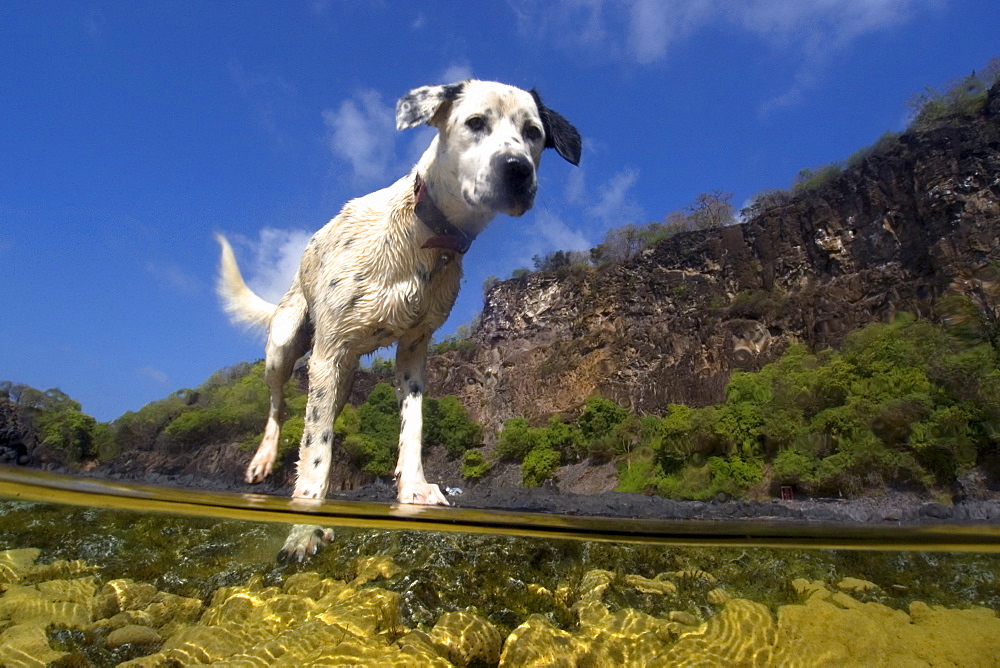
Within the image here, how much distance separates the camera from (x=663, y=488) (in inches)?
1473

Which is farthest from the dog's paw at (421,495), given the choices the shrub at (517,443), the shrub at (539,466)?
the shrub at (517,443)

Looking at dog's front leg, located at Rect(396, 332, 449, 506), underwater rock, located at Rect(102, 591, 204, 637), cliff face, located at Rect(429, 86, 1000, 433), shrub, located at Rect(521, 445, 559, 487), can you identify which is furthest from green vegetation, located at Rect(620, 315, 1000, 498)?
underwater rock, located at Rect(102, 591, 204, 637)

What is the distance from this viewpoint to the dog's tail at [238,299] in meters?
5.32

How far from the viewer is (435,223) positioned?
353 cm

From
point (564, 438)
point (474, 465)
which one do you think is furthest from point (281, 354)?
point (564, 438)

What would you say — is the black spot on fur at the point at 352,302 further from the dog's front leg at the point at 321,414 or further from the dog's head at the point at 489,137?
the dog's head at the point at 489,137

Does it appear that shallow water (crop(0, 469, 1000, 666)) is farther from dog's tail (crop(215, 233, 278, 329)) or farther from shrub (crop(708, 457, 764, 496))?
shrub (crop(708, 457, 764, 496))

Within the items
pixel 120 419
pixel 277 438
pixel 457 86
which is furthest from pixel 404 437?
Answer: pixel 120 419

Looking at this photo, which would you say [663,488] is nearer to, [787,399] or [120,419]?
[787,399]

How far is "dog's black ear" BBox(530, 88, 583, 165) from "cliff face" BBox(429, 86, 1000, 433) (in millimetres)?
39256

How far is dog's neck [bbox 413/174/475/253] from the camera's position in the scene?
3512mm

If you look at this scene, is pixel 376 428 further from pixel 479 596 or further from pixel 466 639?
pixel 466 639

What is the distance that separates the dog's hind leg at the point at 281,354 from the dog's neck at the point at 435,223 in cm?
141

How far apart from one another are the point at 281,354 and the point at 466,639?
329 centimetres
